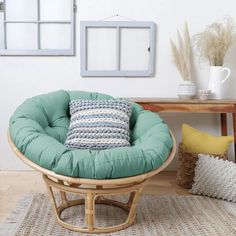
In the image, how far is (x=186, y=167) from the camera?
2734mm

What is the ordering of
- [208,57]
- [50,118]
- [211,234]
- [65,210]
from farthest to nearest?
1. [208,57]
2. [50,118]
3. [65,210]
4. [211,234]

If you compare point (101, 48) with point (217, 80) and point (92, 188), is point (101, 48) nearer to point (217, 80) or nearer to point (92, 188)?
point (217, 80)

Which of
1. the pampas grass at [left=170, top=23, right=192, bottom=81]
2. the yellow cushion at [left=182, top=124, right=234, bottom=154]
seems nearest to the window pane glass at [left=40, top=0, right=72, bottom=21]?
the pampas grass at [left=170, top=23, right=192, bottom=81]

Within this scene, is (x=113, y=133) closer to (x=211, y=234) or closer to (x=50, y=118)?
(x=50, y=118)

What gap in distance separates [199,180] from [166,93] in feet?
2.90

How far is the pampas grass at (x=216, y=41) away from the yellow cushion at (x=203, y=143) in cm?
61

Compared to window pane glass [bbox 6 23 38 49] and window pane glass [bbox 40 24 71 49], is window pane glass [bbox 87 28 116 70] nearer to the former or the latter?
window pane glass [bbox 40 24 71 49]

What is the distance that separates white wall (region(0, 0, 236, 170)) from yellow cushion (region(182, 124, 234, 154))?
0.52 metres

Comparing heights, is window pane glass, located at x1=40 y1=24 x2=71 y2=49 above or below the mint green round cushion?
above

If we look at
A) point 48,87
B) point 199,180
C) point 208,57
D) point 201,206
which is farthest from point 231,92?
point 48,87

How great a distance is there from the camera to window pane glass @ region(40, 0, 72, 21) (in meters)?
3.05

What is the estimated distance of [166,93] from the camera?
3164 mm

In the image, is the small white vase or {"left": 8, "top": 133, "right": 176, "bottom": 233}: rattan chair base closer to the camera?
{"left": 8, "top": 133, "right": 176, "bottom": 233}: rattan chair base

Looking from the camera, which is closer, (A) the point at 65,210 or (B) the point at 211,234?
(B) the point at 211,234
